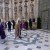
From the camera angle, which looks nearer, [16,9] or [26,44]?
[26,44]

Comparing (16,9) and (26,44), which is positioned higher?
(16,9)

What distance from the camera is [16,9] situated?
25.7m

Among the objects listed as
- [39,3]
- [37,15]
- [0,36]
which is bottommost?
[0,36]

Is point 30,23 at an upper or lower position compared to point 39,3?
lower

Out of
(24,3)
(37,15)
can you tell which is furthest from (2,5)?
(37,15)

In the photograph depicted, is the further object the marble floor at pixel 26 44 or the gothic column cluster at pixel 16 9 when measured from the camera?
the gothic column cluster at pixel 16 9

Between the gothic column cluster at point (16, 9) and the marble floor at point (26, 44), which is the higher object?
the gothic column cluster at point (16, 9)

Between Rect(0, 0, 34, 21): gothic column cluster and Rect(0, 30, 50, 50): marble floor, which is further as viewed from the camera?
Rect(0, 0, 34, 21): gothic column cluster

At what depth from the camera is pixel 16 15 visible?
25.8 metres

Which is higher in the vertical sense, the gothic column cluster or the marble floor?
the gothic column cluster

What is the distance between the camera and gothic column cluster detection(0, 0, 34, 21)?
22.9 metres

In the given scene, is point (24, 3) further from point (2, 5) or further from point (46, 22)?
point (46, 22)

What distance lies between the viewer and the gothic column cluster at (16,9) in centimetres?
2288

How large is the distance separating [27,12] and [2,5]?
595 centimetres
